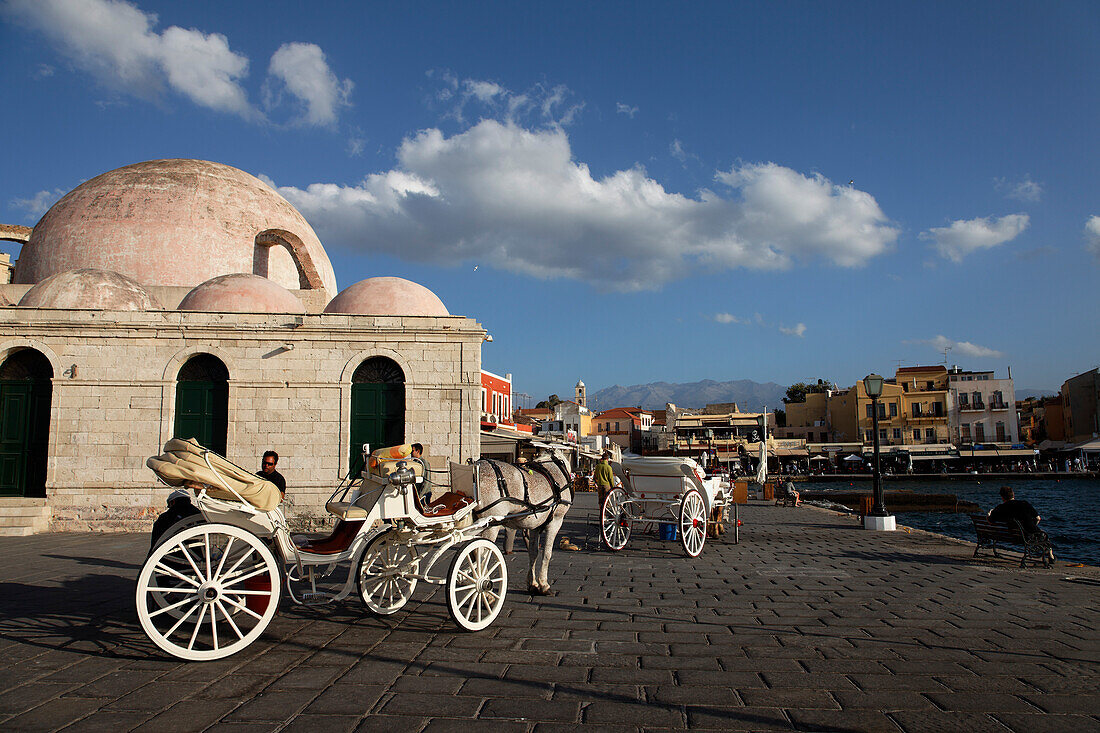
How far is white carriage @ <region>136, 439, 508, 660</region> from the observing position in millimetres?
4586

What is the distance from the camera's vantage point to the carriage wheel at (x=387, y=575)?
5707mm

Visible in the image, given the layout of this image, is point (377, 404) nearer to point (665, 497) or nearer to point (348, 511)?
point (665, 497)

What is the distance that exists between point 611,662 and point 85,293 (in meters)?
15.0

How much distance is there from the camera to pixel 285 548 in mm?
5156

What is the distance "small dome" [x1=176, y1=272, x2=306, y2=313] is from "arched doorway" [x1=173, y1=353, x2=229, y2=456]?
139 centimetres

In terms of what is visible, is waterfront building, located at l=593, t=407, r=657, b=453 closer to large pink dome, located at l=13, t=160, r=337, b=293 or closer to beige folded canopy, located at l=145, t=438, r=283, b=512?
large pink dome, located at l=13, t=160, r=337, b=293

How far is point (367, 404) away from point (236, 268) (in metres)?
7.04

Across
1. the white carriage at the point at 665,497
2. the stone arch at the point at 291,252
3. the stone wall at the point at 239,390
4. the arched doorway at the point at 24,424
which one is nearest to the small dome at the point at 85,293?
the stone wall at the point at 239,390

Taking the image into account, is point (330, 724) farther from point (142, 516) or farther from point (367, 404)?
point (142, 516)

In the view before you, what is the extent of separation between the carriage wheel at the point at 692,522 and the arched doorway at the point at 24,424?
1273 centimetres

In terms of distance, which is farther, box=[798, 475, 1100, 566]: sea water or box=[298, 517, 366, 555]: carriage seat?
box=[798, 475, 1100, 566]: sea water

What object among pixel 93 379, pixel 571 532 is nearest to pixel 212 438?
pixel 93 379

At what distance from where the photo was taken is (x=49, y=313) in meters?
13.7

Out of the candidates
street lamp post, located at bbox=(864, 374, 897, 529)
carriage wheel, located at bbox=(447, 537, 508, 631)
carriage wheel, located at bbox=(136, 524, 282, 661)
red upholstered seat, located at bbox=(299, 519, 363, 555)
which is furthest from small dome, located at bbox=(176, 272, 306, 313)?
street lamp post, located at bbox=(864, 374, 897, 529)
